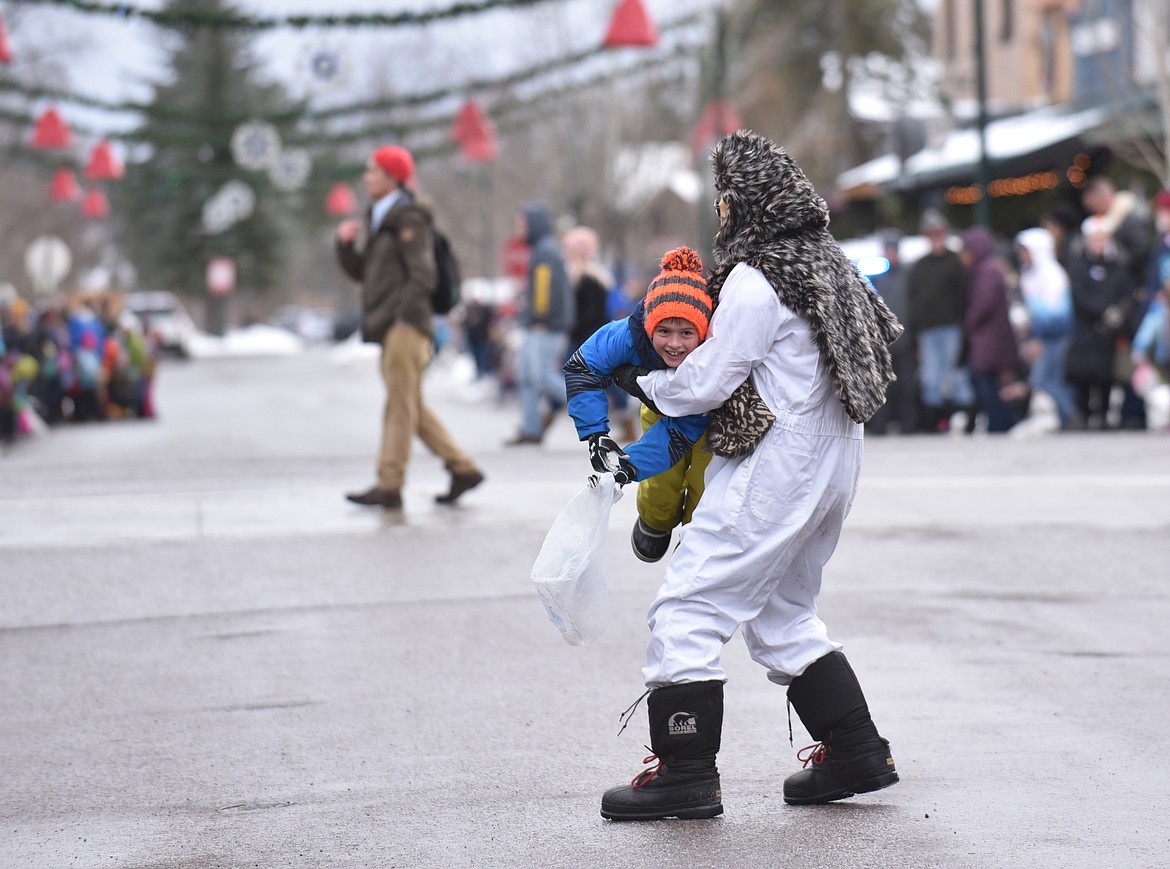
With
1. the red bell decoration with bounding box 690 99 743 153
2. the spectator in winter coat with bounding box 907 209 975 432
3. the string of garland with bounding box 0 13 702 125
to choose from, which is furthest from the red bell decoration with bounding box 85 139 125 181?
the spectator in winter coat with bounding box 907 209 975 432

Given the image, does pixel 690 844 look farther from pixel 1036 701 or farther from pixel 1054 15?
pixel 1054 15

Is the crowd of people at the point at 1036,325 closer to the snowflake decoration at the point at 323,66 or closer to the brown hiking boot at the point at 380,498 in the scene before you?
the brown hiking boot at the point at 380,498

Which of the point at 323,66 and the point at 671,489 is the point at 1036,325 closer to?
the point at 323,66

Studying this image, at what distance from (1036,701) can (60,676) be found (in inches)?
135

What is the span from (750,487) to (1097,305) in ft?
38.0

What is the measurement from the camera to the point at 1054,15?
37.4 m

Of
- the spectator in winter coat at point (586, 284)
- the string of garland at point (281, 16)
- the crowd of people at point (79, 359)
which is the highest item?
the string of garland at point (281, 16)

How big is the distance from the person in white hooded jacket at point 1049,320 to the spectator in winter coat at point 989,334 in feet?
0.86

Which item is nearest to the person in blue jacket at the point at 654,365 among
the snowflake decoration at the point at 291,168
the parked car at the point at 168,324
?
the snowflake decoration at the point at 291,168

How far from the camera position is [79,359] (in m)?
21.3

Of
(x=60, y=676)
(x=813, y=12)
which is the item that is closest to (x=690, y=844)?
(x=60, y=676)

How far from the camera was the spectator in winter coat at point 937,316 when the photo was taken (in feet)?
52.4

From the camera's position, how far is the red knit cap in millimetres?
10383

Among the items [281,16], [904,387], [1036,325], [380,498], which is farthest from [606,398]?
[281,16]
